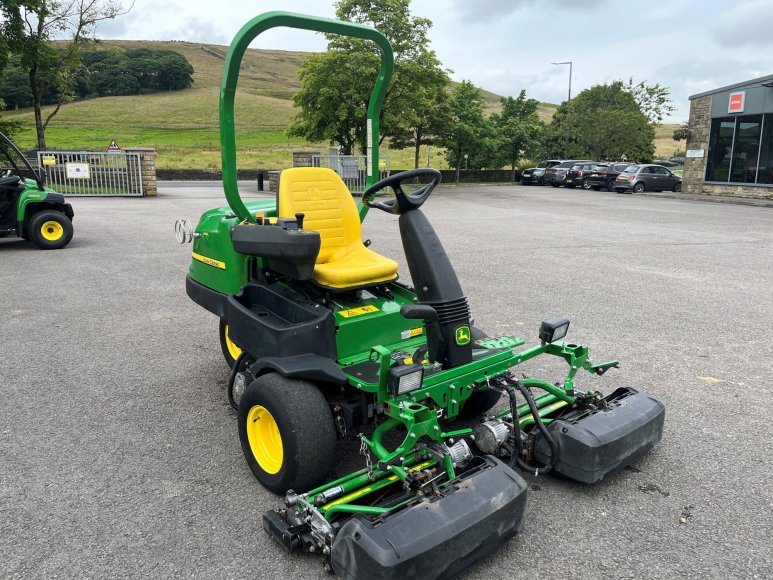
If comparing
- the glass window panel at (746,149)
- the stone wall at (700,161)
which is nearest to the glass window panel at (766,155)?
the glass window panel at (746,149)

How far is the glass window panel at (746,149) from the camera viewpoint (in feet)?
77.9

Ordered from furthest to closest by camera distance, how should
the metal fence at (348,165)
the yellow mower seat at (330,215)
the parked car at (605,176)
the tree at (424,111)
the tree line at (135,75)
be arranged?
1. the tree line at (135,75)
2. the parked car at (605,176)
3. the tree at (424,111)
4. the metal fence at (348,165)
5. the yellow mower seat at (330,215)

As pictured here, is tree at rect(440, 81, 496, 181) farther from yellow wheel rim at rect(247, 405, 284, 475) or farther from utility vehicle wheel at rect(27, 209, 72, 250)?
yellow wheel rim at rect(247, 405, 284, 475)

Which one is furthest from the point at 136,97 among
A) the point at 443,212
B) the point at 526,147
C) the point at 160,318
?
the point at 160,318

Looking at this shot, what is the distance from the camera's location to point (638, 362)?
16.0ft

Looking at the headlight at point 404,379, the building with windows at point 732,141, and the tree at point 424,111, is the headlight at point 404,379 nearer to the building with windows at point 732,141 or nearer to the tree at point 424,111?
the tree at point 424,111

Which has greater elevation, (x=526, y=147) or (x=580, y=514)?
(x=526, y=147)

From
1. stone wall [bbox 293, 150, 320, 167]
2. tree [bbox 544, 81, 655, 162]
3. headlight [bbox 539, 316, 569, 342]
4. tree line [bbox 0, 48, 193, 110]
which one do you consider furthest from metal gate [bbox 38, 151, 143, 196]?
tree line [bbox 0, 48, 193, 110]

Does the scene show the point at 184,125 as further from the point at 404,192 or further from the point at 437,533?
the point at 437,533

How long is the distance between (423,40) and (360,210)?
24097mm

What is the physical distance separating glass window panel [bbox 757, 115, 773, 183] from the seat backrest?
2460 cm

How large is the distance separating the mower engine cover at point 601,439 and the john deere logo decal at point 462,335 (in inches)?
23.5

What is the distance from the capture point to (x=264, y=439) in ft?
10.5

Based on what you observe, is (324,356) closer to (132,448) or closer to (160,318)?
(132,448)
